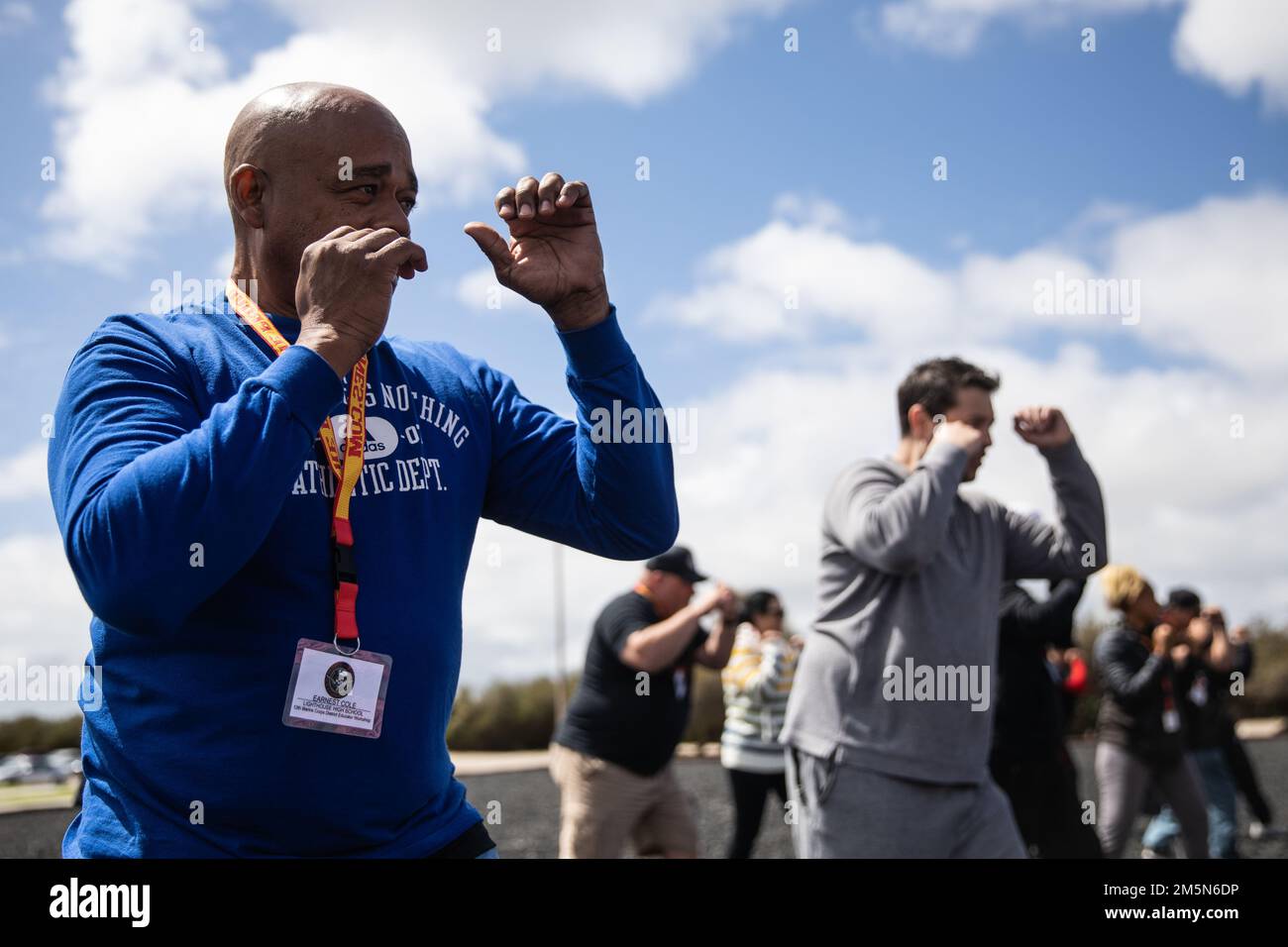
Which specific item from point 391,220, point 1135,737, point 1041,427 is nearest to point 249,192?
point 391,220

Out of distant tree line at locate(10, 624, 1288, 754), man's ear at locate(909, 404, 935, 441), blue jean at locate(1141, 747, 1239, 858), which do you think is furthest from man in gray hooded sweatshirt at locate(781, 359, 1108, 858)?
distant tree line at locate(10, 624, 1288, 754)

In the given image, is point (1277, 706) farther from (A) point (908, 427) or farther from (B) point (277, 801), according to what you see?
(B) point (277, 801)

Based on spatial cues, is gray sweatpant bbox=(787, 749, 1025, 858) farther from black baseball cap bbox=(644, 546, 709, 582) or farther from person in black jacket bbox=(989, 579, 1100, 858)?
black baseball cap bbox=(644, 546, 709, 582)

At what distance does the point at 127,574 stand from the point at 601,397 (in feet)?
2.63

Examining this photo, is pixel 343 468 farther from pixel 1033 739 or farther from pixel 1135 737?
pixel 1135 737

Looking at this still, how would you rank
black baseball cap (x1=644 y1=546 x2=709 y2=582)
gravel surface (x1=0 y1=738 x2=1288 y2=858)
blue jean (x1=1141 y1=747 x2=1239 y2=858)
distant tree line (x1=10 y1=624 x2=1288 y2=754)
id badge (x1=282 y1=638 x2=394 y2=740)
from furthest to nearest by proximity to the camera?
distant tree line (x1=10 y1=624 x2=1288 y2=754) < gravel surface (x1=0 y1=738 x2=1288 y2=858) < blue jean (x1=1141 y1=747 x2=1239 y2=858) < black baseball cap (x1=644 y1=546 x2=709 y2=582) < id badge (x1=282 y1=638 x2=394 y2=740)

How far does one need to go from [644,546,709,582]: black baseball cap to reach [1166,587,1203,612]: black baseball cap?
12.9ft

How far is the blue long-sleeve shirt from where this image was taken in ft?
4.54

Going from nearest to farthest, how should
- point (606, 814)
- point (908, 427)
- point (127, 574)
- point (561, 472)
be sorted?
point (127, 574), point (561, 472), point (908, 427), point (606, 814)

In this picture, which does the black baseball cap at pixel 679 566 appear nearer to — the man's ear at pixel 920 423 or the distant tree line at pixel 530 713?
the man's ear at pixel 920 423
